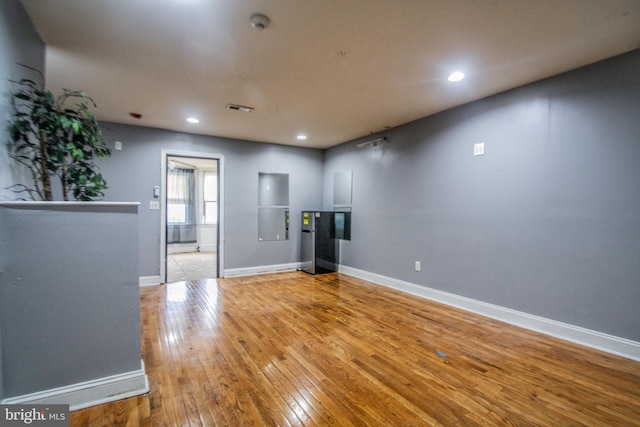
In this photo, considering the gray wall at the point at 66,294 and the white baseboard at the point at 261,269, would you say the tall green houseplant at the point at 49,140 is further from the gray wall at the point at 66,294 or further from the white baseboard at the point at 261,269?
the white baseboard at the point at 261,269

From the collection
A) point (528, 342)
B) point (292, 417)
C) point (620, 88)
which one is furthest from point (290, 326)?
point (620, 88)

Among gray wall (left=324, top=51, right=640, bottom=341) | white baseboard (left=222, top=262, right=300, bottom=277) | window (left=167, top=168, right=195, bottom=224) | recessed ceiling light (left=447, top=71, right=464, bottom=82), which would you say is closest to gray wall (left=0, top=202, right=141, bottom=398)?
recessed ceiling light (left=447, top=71, right=464, bottom=82)

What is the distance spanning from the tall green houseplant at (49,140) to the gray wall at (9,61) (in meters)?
0.05

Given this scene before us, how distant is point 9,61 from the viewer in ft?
5.26

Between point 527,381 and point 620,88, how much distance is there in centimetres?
248

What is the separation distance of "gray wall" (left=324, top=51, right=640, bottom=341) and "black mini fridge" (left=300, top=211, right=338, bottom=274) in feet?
5.13

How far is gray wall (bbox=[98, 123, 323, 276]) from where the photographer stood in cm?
431

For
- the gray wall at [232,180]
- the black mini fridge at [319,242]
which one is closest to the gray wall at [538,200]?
the black mini fridge at [319,242]

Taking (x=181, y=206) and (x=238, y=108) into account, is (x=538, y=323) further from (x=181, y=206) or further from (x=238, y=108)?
(x=181, y=206)

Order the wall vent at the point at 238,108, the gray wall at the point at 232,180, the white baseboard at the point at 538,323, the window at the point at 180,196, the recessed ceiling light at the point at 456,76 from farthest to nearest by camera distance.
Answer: the window at the point at 180,196
the gray wall at the point at 232,180
the wall vent at the point at 238,108
the recessed ceiling light at the point at 456,76
the white baseboard at the point at 538,323

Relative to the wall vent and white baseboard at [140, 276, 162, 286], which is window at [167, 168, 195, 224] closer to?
white baseboard at [140, 276, 162, 286]

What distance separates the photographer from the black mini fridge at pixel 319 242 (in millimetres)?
5262

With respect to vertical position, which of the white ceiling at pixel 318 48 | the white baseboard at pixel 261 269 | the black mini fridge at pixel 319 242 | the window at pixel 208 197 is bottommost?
→ the white baseboard at pixel 261 269

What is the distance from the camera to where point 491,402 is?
1736 mm
